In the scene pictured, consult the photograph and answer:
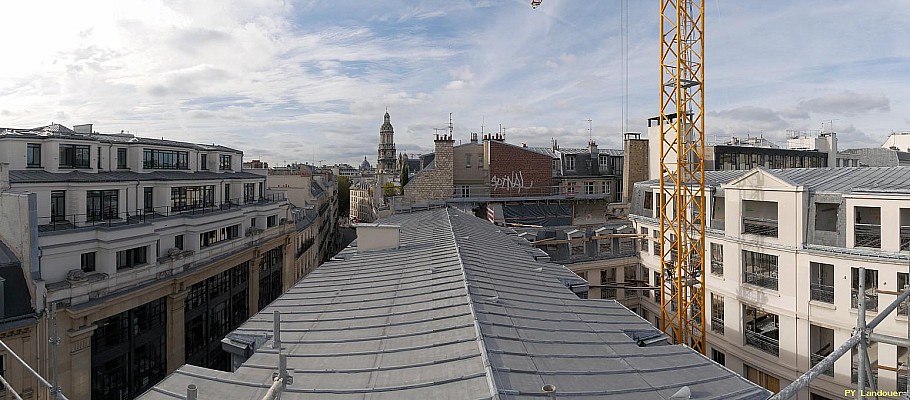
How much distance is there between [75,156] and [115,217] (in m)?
2.87

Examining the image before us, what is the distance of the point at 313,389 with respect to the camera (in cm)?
736

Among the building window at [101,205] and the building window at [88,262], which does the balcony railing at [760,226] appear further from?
the building window at [101,205]

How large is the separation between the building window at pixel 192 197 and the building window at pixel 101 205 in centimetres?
377

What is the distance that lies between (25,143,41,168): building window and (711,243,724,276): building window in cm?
3031

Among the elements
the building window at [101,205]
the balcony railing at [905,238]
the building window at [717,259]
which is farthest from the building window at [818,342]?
the building window at [101,205]

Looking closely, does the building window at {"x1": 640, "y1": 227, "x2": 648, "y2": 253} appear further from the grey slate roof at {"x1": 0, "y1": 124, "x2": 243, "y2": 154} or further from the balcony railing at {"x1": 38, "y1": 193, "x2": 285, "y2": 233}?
the grey slate roof at {"x1": 0, "y1": 124, "x2": 243, "y2": 154}

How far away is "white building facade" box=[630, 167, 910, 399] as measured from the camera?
18.4m

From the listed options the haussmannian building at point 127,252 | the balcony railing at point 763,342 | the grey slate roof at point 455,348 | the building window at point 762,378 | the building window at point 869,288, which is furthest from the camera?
the building window at point 762,378

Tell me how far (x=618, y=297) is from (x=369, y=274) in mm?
22414

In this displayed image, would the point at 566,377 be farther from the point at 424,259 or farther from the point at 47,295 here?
the point at 47,295

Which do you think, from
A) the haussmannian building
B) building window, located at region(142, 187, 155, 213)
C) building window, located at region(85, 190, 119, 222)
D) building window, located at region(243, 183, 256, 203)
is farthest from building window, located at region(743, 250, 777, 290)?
building window, located at region(243, 183, 256, 203)

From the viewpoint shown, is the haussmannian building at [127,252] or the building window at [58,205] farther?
the building window at [58,205]

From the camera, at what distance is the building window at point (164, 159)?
2514 cm

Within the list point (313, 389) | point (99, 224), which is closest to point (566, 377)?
point (313, 389)
